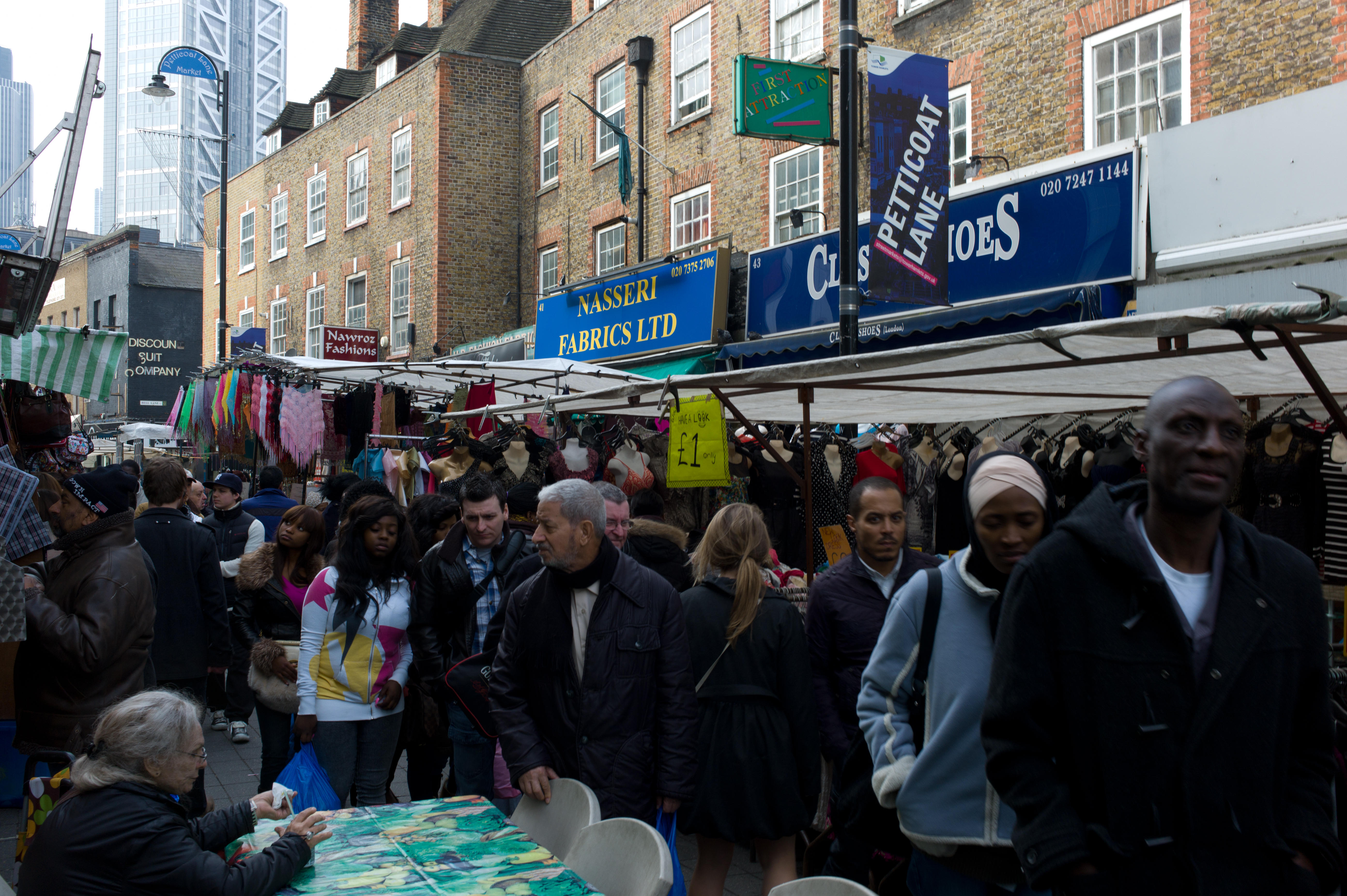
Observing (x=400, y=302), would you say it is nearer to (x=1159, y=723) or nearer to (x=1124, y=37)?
(x=1124, y=37)

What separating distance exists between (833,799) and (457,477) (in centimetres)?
577

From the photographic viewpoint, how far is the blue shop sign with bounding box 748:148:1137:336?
32.8 ft

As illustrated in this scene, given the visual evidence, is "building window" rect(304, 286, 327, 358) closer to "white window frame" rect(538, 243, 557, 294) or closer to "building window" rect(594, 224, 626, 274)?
"white window frame" rect(538, 243, 557, 294)

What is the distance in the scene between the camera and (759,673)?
159 inches

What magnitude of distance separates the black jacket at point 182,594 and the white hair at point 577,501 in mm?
3687

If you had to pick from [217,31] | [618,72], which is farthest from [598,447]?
[217,31]

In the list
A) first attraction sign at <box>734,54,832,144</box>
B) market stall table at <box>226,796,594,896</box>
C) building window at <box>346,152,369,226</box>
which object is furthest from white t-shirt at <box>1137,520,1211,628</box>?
building window at <box>346,152,369,226</box>

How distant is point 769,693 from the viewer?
4.04 m

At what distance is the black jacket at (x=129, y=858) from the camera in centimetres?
288

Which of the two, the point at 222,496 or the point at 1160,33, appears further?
the point at 1160,33

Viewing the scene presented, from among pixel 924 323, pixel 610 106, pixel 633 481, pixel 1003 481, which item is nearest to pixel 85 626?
pixel 1003 481

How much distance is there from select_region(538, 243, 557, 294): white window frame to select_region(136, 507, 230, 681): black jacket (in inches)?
573

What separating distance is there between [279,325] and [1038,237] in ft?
79.6

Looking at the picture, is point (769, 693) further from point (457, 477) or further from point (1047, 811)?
point (457, 477)
